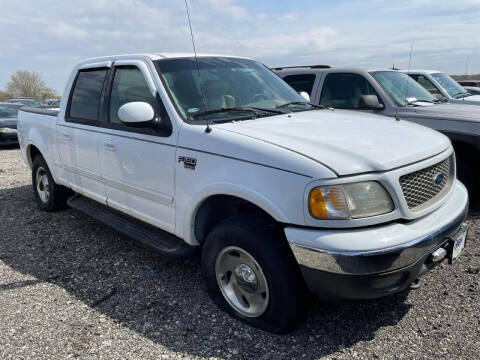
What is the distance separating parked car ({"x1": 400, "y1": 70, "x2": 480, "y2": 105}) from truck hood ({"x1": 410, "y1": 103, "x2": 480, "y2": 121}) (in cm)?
249

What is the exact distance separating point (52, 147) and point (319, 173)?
381 centimetres

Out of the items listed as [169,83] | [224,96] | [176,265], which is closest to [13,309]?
[176,265]

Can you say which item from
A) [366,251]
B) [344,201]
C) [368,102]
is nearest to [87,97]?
[344,201]

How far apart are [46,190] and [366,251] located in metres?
4.71

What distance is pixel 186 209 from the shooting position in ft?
9.98

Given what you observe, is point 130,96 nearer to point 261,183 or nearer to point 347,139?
point 261,183

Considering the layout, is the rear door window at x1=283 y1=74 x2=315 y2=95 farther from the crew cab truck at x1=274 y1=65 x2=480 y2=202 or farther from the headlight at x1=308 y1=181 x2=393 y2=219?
the headlight at x1=308 y1=181 x2=393 y2=219

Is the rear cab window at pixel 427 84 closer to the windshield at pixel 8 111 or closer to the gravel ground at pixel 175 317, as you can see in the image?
the gravel ground at pixel 175 317

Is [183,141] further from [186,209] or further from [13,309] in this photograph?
[13,309]

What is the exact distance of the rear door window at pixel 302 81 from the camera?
6.62 meters

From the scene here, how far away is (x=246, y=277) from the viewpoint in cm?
280

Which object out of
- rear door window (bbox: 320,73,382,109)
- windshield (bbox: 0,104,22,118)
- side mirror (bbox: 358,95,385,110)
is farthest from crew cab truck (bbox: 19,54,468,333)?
windshield (bbox: 0,104,22,118)

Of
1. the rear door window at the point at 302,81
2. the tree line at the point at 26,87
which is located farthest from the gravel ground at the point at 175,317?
the tree line at the point at 26,87

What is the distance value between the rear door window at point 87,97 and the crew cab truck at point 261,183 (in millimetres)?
26
